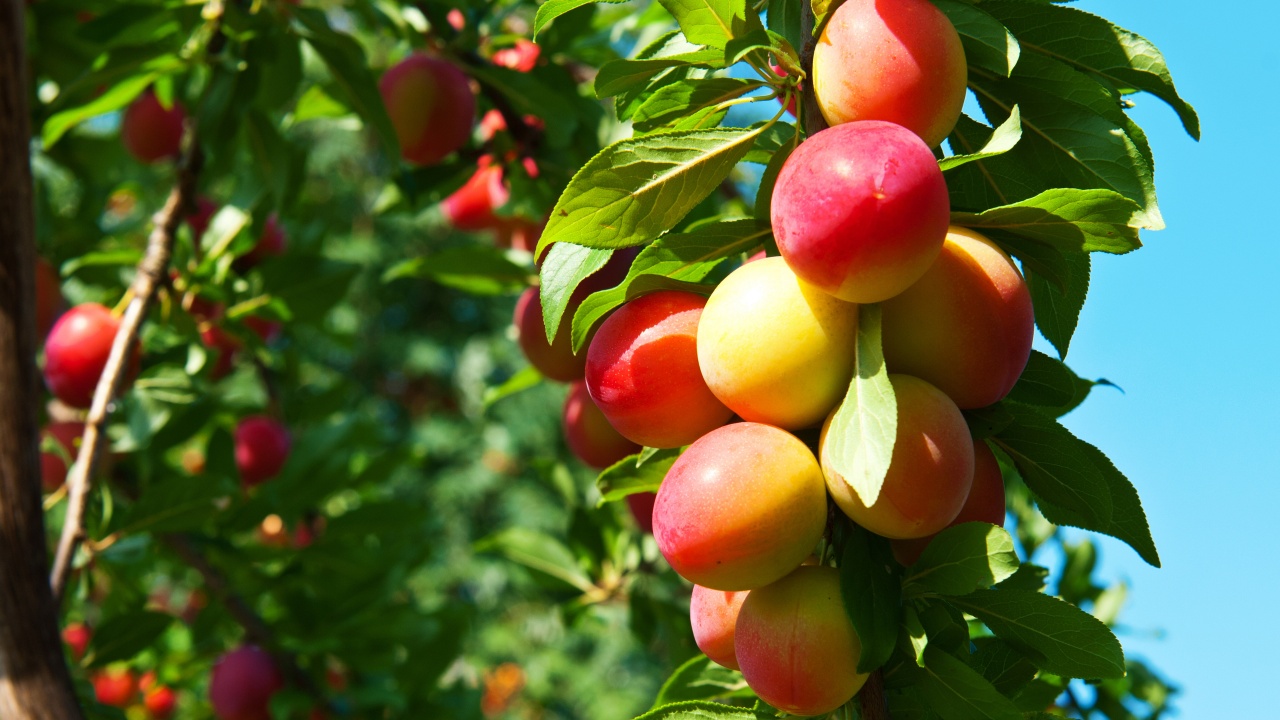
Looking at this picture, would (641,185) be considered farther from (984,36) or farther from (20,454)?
(20,454)

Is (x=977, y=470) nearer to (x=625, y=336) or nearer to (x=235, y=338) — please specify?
(x=625, y=336)

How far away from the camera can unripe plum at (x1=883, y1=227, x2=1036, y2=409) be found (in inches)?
14.9

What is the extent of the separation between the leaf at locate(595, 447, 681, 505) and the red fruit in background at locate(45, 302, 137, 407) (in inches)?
24.3

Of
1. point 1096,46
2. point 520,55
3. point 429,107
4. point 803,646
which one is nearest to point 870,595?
point 803,646

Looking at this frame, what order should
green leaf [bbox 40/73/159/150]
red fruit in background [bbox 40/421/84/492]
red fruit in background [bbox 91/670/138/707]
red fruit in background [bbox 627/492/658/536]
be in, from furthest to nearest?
red fruit in background [bbox 91/670/138/707] → red fruit in background [bbox 40/421/84/492] → green leaf [bbox 40/73/159/150] → red fruit in background [bbox 627/492/658/536]

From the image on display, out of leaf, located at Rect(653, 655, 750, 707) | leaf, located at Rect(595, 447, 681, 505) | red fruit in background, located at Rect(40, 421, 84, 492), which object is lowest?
red fruit in background, located at Rect(40, 421, 84, 492)

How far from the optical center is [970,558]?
38 cm

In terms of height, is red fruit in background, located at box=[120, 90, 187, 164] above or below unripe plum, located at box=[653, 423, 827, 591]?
below

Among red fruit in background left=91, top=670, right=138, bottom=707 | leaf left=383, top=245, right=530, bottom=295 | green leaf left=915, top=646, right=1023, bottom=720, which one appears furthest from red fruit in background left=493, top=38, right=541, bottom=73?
red fruit in background left=91, top=670, right=138, bottom=707

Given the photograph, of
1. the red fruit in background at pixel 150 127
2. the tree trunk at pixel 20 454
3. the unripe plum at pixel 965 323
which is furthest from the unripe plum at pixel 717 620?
the red fruit in background at pixel 150 127

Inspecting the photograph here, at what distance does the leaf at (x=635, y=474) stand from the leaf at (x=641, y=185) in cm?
11

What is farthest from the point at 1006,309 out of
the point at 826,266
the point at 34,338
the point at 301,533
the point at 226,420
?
the point at 301,533

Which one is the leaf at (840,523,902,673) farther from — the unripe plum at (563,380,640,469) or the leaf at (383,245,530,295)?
the leaf at (383,245,530,295)

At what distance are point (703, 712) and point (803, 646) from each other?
0.24 feet
